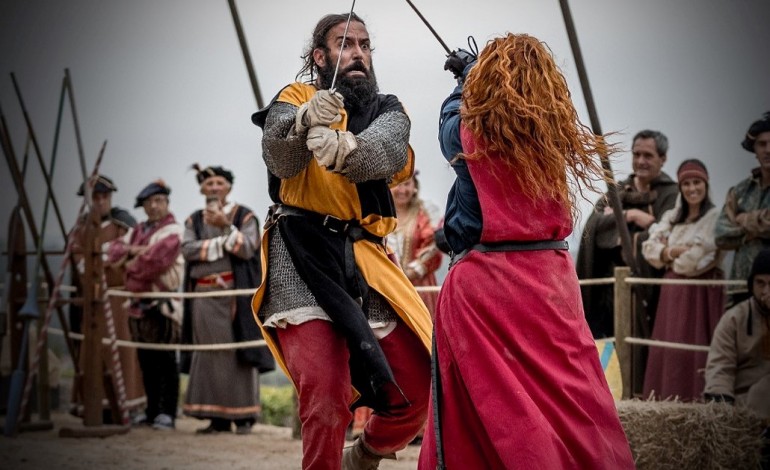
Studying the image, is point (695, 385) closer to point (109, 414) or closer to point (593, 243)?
point (593, 243)

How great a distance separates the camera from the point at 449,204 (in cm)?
407

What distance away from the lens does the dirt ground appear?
22.7 feet

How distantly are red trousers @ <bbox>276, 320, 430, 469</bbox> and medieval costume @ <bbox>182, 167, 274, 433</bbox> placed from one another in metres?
4.11

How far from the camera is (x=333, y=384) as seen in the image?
14.1 feet

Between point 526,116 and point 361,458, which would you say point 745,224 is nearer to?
point 361,458

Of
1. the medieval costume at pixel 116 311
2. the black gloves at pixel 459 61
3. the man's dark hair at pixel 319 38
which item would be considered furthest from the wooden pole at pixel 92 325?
the black gloves at pixel 459 61

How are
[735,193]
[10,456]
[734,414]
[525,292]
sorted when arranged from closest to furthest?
[525,292], [734,414], [735,193], [10,456]

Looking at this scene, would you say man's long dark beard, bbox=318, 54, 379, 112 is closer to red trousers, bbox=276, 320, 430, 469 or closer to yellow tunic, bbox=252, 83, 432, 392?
yellow tunic, bbox=252, 83, 432, 392

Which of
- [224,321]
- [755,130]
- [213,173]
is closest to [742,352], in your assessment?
[755,130]

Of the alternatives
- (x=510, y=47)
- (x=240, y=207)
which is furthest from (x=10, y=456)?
(x=510, y=47)

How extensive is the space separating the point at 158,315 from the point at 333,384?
5078 mm

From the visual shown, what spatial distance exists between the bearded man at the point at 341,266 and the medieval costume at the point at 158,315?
15.1 feet

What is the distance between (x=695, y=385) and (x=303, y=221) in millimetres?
3479

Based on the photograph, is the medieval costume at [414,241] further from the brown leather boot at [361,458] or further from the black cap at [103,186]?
the brown leather boot at [361,458]
